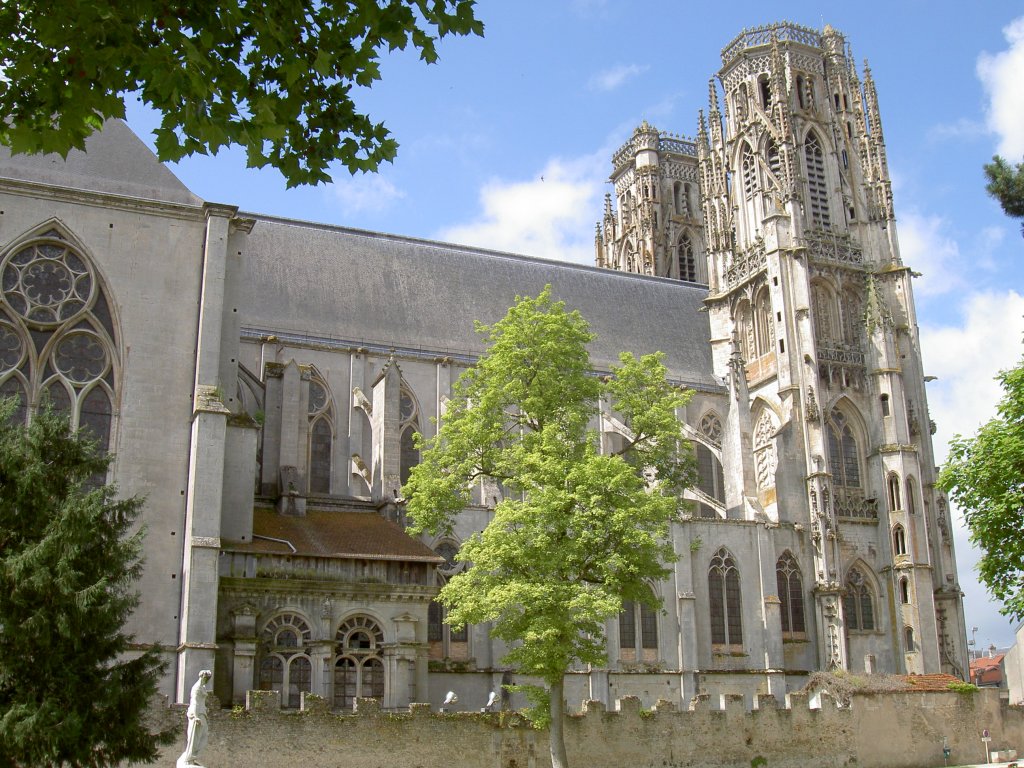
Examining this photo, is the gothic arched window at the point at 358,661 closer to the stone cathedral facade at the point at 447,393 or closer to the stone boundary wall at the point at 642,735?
the stone cathedral facade at the point at 447,393

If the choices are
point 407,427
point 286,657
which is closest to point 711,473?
point 407,427

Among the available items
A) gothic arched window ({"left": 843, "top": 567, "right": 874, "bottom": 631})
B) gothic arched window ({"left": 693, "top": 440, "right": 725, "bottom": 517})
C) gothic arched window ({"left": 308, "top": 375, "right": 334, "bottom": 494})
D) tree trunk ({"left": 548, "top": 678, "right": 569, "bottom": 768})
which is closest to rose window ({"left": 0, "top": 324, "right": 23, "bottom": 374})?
gothic arched window ({"left": 308, "top": 375, "right": 334, "bottom": 494})

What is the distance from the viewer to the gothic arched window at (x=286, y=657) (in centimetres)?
2531

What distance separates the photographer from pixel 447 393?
125 feet

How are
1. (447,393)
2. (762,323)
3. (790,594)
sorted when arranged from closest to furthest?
(790,594) < (447,393) < (762,323)

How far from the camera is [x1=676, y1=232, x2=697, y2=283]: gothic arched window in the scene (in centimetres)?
5806

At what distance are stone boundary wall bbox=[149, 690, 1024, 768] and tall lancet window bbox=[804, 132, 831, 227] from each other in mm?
21215

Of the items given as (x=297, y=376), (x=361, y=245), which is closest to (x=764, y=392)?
(x=361, y=245)

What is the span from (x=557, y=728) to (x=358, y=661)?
6.09 meters

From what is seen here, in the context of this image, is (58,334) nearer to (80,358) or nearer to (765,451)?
(80,358)

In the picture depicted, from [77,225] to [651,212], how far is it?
36.9 meters

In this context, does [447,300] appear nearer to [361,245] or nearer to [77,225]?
[361,245]

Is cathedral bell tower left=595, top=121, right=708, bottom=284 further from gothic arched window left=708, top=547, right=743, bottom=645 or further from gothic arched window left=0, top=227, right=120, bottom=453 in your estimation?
gothic arched window left=0, top=227, right=120, bottom=453

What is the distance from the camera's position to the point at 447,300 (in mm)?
41781
